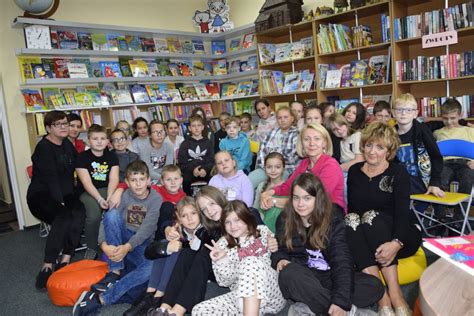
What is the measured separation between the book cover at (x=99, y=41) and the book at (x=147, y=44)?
22.1 inches

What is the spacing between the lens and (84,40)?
526 centimetres

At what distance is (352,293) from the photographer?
76.1 inches

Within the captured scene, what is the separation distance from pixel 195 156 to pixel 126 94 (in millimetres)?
1878

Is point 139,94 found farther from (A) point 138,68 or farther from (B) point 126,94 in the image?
(A) point 138,68

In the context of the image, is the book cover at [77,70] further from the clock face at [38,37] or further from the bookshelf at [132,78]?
the clock face at [38,37]

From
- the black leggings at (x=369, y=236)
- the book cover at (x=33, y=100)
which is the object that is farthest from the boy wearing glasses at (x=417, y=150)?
the book cover at (x=33, y=100)

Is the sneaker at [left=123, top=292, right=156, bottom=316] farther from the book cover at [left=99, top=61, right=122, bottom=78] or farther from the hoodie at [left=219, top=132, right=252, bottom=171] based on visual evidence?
the book cover at [left=99, top=61, right=122, bottom=78]

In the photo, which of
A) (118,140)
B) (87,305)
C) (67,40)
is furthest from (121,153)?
(67,40)

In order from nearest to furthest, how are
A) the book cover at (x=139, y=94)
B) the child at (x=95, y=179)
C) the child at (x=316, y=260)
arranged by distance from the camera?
the child at (x=316, y=260) < the child at (x=95, y=179) < the book cover at (x=139, y=94)

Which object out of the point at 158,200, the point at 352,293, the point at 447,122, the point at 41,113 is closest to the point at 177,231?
the point at 158,200

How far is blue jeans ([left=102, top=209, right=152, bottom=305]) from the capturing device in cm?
260

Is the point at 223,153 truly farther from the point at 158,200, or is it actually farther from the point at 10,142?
the point at 10,142

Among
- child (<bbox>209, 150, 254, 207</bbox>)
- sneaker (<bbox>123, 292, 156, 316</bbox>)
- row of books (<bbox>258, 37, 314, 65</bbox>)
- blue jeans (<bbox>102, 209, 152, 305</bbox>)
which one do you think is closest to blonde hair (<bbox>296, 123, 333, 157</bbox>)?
child (<bbox>209, 150, 254, 207</bbox>)

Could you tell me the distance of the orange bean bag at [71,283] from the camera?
8.70ft
